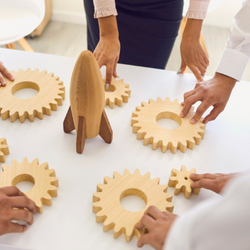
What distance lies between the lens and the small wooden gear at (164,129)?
3.16 ft

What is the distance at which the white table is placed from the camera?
73 cm

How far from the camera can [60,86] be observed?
111 centimetres

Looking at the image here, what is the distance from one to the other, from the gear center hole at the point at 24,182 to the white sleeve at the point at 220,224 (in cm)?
47

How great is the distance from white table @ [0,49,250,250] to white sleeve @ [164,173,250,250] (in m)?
0.21

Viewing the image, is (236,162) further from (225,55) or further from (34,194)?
(34,194)

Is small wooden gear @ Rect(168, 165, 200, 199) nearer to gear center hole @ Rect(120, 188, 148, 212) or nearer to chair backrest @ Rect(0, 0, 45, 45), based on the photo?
gear center hole @ Rect(120, 188, 148, 212)

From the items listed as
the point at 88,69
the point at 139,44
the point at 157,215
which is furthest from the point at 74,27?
the point at 157,215

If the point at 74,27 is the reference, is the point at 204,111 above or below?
above

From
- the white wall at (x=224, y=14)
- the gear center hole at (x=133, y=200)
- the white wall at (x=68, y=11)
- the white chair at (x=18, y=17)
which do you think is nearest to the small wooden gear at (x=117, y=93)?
the gear center hole at (x=133, y=200)

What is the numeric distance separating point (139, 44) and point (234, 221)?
1282mm

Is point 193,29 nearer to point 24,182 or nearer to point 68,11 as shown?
point 24,182

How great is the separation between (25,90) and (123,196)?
0.63m

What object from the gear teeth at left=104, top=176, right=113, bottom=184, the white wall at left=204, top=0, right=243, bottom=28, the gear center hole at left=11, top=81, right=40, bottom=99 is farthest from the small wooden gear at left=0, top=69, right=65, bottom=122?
the white wall at left=204, top=0, right=243, bottom=28

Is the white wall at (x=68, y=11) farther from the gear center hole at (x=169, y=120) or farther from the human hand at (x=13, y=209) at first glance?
the human hand at (x=13, y=209)
